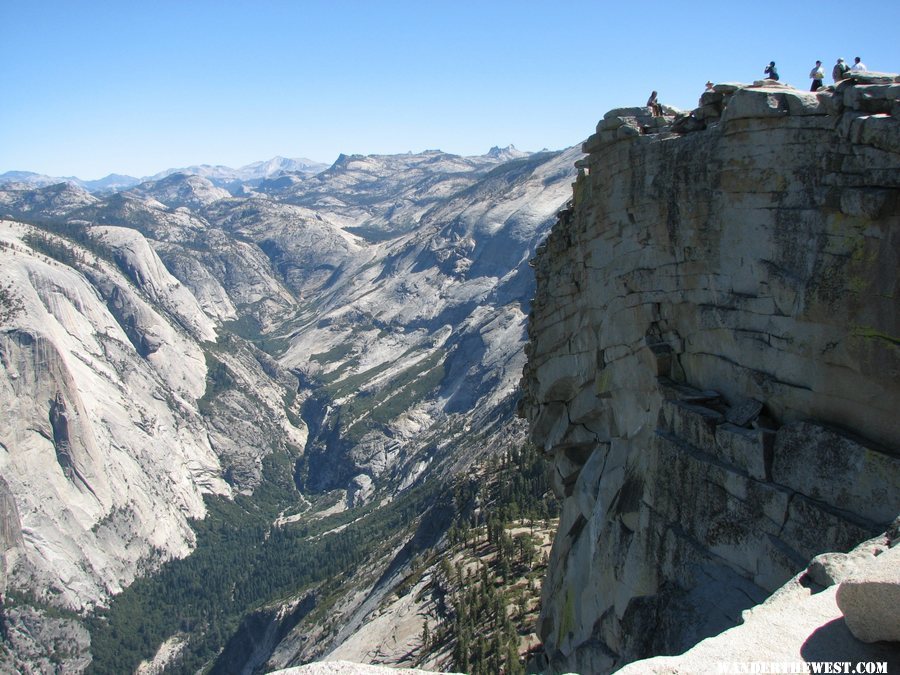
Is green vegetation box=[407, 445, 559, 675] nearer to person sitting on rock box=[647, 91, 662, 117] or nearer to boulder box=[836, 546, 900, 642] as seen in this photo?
person sitting on rock box=[647, 91, 662, 117]

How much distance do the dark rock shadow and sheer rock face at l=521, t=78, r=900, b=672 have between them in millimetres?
4139

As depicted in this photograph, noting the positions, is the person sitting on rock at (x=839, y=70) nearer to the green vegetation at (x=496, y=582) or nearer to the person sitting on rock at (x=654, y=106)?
the person sitting on rock at (x=654, y=106)

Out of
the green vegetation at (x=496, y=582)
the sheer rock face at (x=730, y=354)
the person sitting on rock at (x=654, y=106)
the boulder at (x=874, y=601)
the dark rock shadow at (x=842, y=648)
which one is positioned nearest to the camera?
the boulder at (x=874, y=601)

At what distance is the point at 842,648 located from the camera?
34.0 feet

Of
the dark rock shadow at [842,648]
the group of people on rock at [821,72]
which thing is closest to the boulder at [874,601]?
the dark rock shadow at [842,648]

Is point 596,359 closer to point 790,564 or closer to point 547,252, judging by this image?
point 547,252

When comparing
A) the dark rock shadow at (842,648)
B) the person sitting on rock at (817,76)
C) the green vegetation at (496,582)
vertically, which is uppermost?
the person sitting on rock at (817,76)

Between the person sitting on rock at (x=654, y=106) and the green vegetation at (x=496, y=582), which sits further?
the green vegetation at (x=496, y=582)

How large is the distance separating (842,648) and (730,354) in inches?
388

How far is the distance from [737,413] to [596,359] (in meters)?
8.39

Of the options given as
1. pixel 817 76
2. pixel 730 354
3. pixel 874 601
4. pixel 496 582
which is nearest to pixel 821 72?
pixel 817 76

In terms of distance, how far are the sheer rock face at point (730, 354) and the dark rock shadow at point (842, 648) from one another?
4.14m

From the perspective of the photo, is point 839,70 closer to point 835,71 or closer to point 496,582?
point 835,71

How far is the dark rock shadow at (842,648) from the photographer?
1006 centimetres
